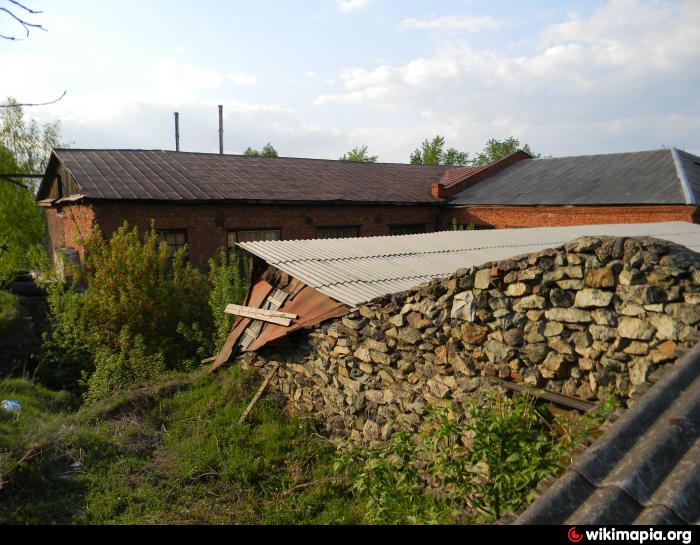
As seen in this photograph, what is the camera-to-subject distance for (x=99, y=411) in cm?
727

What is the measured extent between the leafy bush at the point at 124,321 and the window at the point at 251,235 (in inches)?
182

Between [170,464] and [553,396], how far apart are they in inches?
173

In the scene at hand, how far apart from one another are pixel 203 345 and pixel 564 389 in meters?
7.46

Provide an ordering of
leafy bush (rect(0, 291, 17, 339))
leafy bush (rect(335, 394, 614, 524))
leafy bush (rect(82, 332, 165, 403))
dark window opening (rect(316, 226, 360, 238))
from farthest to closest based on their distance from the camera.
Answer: dark window opening (rect(316, 226, 360, 238)) < leafy bush (rect(0, 291, 17, 339)) < leafy bush (rect(82, 332, 165, 403)) < leafy bush (rect(335, 394, 614, 524))

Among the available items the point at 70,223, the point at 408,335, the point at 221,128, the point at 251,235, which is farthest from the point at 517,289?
the point at 221,128

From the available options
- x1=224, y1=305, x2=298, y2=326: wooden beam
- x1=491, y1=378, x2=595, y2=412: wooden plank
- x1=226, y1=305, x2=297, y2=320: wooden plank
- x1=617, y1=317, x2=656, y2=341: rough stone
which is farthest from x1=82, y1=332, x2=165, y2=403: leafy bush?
x1=617, y1=317, x2=656, y2=341: rough stone

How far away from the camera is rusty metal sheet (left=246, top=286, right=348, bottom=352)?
6.53 metres

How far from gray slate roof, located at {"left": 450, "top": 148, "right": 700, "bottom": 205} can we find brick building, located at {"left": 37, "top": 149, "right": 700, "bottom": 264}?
0.15ft

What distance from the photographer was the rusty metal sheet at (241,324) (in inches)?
317

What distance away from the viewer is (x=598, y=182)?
17156 millimetres

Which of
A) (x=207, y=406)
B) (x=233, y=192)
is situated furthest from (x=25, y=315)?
(x=207, y=406)

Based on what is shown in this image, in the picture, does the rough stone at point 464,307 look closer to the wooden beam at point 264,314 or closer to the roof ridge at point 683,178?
the wooden beam at point 264,314

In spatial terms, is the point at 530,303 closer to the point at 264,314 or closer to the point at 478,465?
the point at 478,465

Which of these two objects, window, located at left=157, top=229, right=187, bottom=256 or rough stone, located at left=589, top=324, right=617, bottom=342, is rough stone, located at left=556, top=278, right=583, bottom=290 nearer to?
rough stone, located at left=589, top=324, right=617, bottom=342
